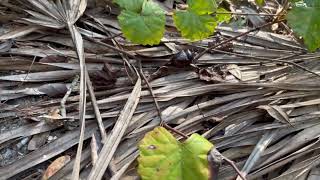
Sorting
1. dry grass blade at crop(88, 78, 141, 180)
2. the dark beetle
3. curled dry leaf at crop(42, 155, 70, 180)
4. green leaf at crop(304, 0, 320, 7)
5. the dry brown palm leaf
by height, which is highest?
green leaf at crop(304, 0, 320, 7)

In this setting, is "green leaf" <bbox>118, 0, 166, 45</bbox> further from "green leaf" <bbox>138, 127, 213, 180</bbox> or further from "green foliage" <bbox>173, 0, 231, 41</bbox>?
"green leaf" <bbox>138, 127, 213, 180</bbox>

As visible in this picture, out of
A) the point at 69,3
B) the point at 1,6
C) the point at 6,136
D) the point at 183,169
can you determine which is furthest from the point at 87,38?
the point at 183,169

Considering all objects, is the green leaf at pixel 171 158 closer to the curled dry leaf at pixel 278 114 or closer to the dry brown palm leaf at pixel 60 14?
the curled dry leaf at pixel 278 114

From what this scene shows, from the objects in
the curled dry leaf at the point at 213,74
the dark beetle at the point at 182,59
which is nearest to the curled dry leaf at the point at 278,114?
the curled dry leaf at the point at 213,74

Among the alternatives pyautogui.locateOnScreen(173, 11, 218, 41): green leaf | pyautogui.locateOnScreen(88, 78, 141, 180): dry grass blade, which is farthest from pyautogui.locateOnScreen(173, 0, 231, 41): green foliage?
pyautogui.locateOnScreen(88, 78, 141, 180): dry grass blade

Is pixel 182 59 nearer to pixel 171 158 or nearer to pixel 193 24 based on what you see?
pixel 193 24

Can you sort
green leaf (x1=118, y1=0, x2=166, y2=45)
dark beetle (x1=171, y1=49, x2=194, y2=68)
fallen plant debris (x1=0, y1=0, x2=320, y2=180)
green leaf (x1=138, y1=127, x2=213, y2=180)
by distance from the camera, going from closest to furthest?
green leaf (x1=138, y1=127, x2=213, y2=180)
fallen plant debris (x1=0, y1=0, x2=320, y2=180)
green leaf (x1=118, y1=0, x2=166, y2=45)
dark beetle (x1=171, y1=49, x2=194, y2=68)
